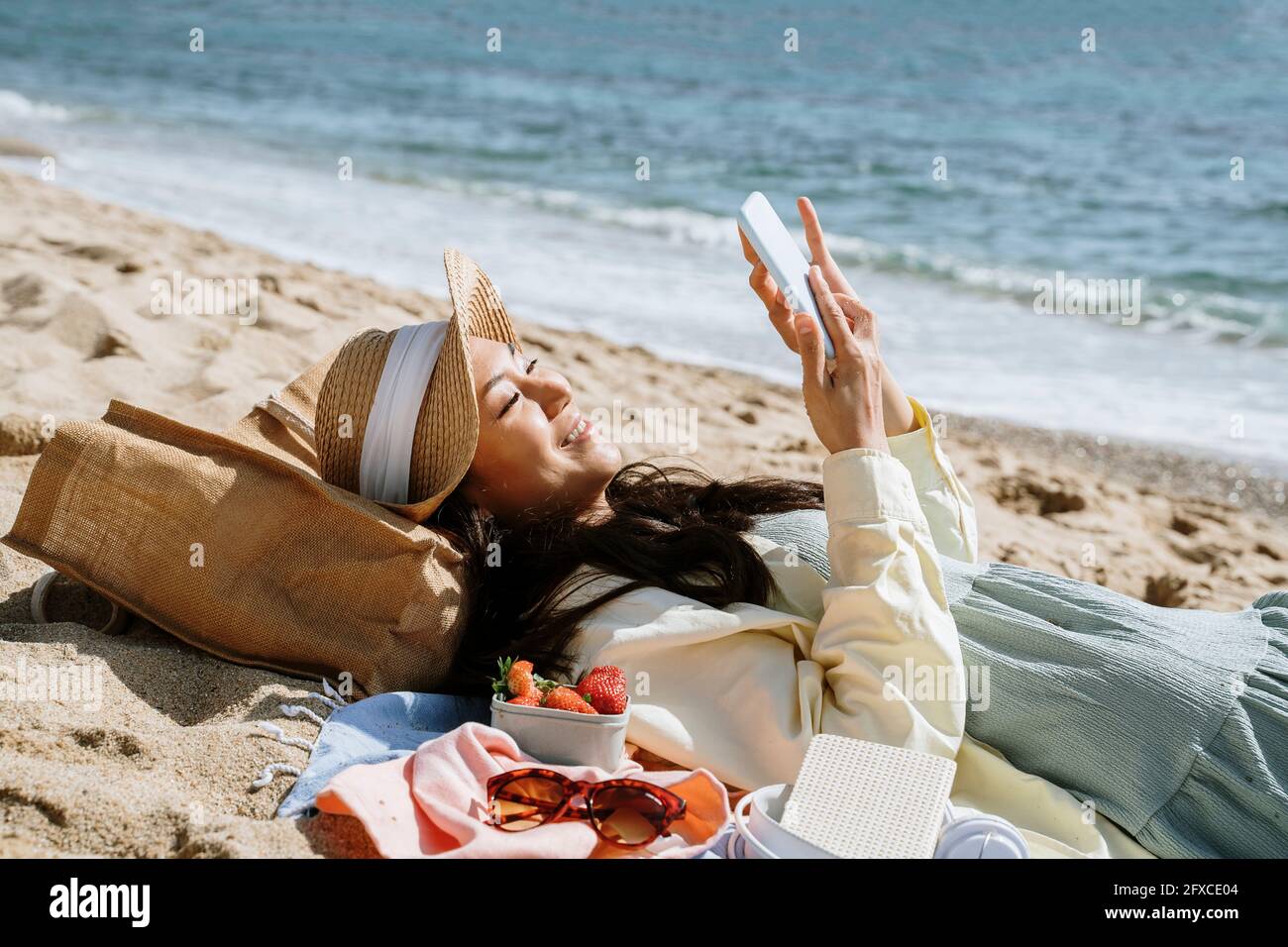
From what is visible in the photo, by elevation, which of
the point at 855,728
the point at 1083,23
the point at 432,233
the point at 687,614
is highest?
the point at 1083,23

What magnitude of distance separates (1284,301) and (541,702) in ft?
27.1

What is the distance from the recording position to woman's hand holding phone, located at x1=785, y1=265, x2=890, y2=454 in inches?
106

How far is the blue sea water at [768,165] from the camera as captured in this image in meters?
7.94

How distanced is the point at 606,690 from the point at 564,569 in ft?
1.54

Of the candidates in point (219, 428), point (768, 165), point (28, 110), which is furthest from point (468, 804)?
point (28, 110)

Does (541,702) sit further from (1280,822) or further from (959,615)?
(1280,822)

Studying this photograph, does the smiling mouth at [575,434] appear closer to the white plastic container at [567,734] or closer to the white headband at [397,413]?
the white headband at [397,413]

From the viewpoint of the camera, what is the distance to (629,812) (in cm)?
225

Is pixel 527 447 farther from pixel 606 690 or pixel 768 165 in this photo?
pixel 768 165

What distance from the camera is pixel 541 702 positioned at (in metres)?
2.45
